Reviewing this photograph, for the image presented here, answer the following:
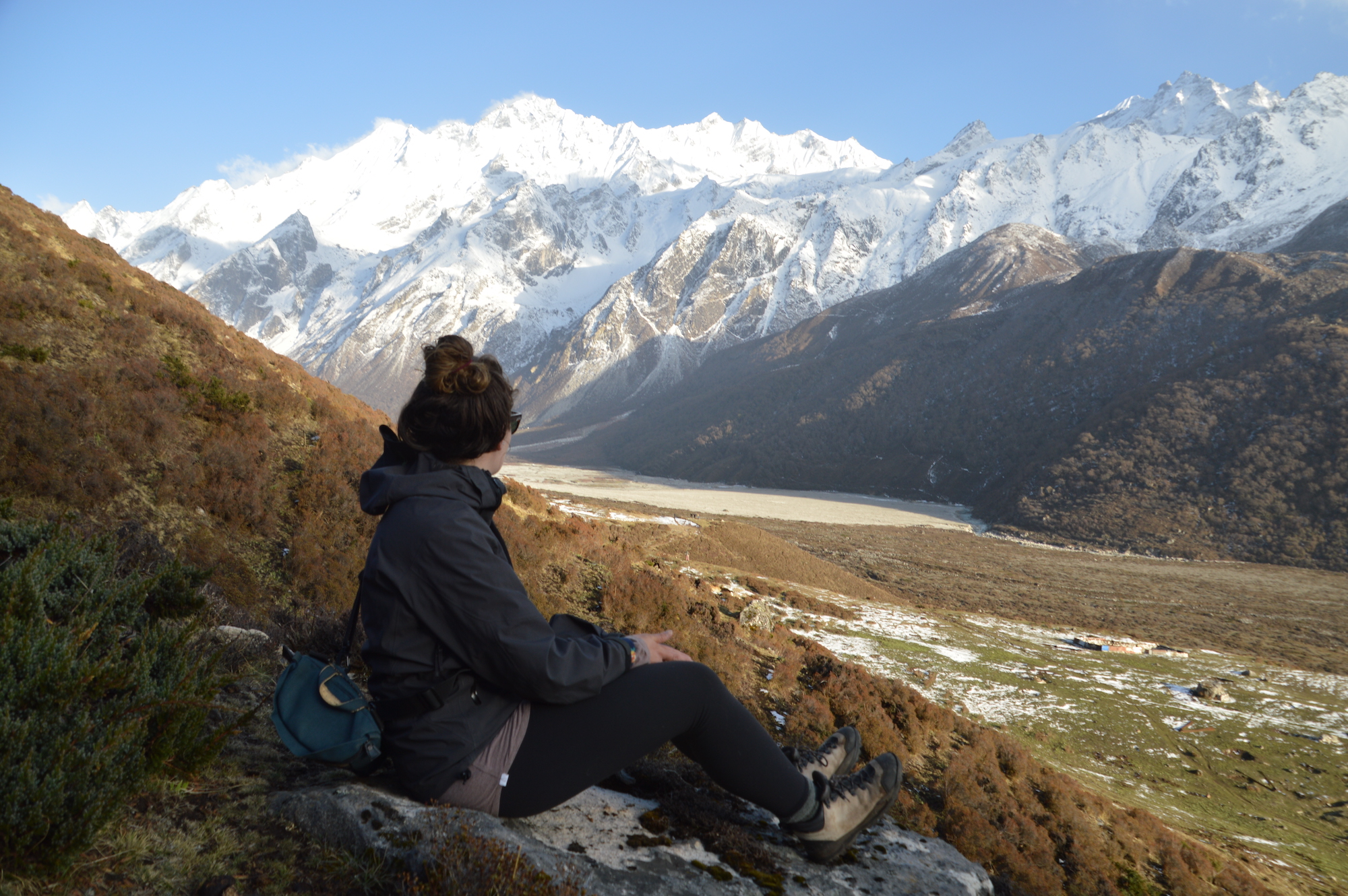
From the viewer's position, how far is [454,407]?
2344mm

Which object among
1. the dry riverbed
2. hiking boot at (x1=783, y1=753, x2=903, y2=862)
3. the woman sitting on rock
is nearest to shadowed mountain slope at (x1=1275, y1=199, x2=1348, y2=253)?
the dry riverbed

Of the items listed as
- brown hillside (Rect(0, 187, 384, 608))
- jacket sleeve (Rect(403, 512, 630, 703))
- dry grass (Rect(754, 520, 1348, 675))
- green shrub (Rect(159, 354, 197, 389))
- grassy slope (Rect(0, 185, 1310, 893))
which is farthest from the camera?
dry grass (Rect(754, 520, 1348, 675))

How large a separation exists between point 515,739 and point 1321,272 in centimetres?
10038

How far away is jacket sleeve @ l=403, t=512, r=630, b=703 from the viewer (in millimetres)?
2107

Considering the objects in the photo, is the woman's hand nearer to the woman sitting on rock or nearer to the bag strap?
the woman sitting on rock

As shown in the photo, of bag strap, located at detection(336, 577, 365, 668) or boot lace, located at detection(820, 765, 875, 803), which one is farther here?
boot lace, located at detection(820, 765, 875, 803)

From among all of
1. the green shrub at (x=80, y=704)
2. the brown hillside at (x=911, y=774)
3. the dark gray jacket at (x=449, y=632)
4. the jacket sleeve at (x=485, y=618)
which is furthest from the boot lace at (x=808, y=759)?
the green shrub at (x=80, y=704)

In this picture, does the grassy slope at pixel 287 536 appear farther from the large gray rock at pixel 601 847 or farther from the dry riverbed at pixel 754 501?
the dry riverbed at pixel 754 501

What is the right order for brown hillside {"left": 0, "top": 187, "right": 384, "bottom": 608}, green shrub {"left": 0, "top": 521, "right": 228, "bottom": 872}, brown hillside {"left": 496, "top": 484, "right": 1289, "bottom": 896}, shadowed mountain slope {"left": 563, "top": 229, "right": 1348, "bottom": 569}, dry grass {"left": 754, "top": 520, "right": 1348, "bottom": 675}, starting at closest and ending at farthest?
1. green shrub {"left": 0, "top": 521, "right": 228, "bottom": 872}
2. brown hillside {"left": 496, "top": 484, "right": 1289, "bottom": 896}
3. brown hillside {"left": 0, "top": 187, "right": 384, "bottom": 608}
4. dry grass {"left": 754, "top": 520, "right": 1348, "bottom": 675}
5. shadowed mountain slope {"left": 563, "top": 229, "right": 1348, "bottom": 569}

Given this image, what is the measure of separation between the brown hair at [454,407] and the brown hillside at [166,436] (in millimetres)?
4696

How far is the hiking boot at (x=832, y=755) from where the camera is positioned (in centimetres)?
314

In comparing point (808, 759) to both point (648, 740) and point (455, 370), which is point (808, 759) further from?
point (455, 370)

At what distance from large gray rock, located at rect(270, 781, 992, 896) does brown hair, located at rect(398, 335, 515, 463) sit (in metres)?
1.35

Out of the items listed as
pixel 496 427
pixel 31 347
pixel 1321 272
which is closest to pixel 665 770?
pixel 496 427
